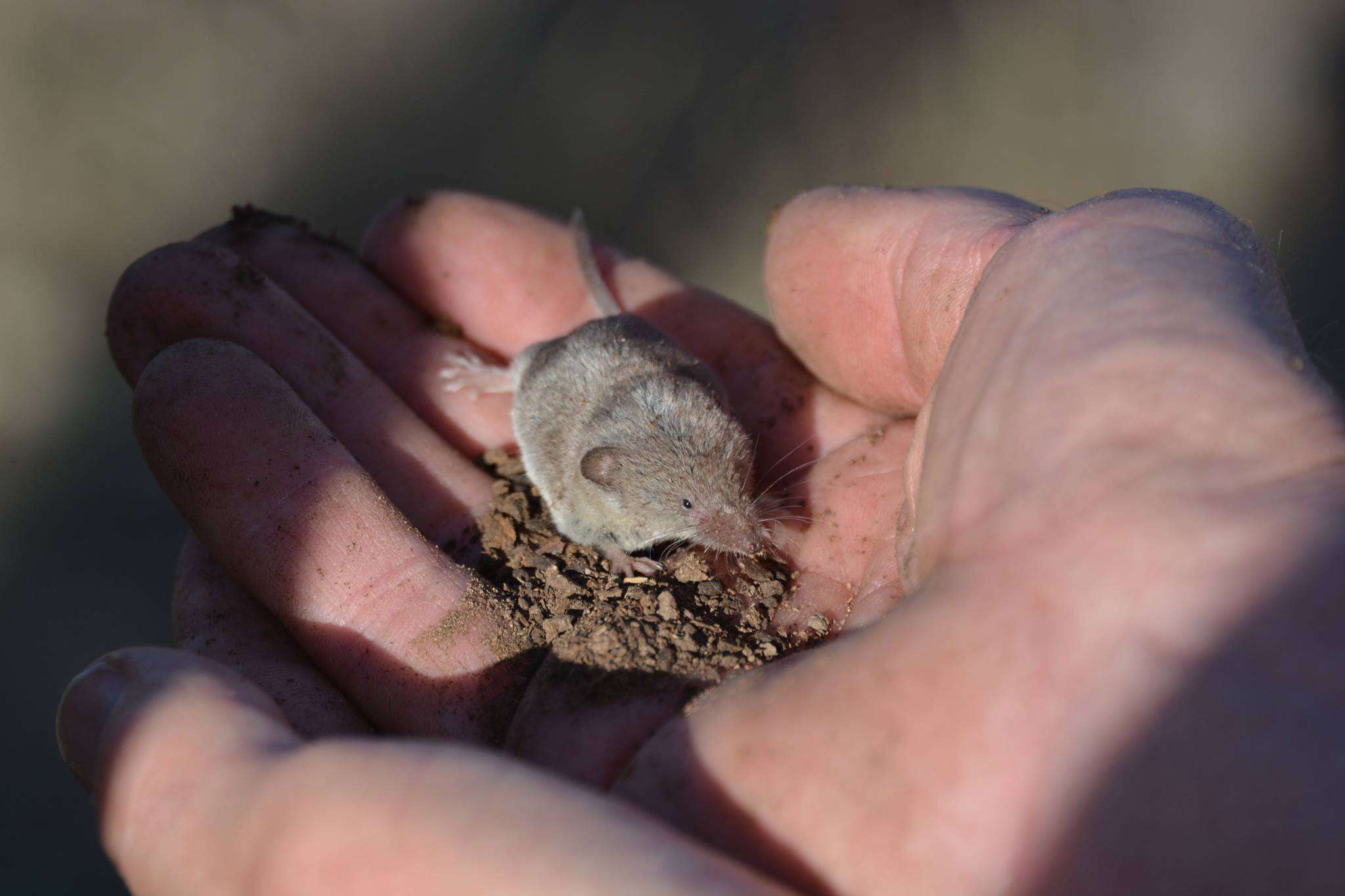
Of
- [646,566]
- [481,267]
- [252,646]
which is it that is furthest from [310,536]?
[481,267]

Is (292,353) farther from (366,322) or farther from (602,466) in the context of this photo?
(602,466)

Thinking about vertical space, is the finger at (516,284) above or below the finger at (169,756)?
above

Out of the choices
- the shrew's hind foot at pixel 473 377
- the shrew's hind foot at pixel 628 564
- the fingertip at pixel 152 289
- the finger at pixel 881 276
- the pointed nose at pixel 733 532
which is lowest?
the shrew's hind foot at pixel 628 564

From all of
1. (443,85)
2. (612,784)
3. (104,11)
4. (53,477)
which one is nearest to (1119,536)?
(612,784)

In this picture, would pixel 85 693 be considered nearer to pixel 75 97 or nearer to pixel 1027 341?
pixel 1027 341

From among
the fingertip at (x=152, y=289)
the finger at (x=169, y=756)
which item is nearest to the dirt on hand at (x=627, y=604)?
the finger at (x=169, y=756)

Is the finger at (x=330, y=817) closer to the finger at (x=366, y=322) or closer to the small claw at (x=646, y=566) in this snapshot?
the small claw at (x=646, y=566)

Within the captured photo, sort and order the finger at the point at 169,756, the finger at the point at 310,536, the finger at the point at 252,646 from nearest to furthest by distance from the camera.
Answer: the finger at the point at 169,756
the finger at the point at 252,646
the finger at the point at 310,536
